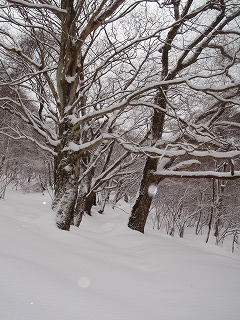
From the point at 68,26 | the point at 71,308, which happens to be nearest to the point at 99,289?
the point at 71,308

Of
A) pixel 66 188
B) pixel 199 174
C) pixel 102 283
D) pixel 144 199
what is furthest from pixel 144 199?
pixel 102 283

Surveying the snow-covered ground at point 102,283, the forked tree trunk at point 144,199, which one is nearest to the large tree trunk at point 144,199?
the forked tree trunk at point 144,199

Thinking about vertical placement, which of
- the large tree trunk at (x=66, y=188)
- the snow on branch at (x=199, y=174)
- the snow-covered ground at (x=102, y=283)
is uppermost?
the snow on branch at (x=199, y=174)

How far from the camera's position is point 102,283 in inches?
116

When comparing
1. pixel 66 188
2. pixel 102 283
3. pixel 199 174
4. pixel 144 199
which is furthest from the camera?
pixel 144 199

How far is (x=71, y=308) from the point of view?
201 centimetres

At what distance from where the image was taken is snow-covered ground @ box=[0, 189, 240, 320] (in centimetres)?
197

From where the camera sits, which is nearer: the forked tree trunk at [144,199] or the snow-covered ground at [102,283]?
the snow-covered ground at [102,283]

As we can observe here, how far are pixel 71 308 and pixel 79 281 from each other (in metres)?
0.75

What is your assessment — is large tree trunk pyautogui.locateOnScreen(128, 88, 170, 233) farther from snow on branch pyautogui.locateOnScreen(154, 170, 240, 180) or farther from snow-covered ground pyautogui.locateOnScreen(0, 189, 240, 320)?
snow-covered ground pyautogui.locateOnScreen(0, 189, 240, 320)

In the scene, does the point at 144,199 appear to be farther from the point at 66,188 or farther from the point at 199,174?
the point at 66,188

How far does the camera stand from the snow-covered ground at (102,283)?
6.47 feet

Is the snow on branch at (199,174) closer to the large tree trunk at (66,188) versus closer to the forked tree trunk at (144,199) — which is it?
the forked tree trunk at (144,199)

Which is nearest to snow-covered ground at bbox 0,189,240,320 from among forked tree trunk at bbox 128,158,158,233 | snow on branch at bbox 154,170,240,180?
snow on branch at bbox 154,170,240,180
